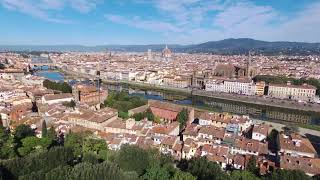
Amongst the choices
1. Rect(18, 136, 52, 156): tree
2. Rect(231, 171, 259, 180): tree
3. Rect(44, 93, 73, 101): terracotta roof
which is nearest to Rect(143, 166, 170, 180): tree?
Rect(231, 171, 259, 180): tree

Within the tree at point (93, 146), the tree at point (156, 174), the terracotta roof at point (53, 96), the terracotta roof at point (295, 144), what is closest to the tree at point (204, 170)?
the tree at point (156, 174)

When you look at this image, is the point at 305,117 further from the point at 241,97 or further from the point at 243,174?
the point at 243,174

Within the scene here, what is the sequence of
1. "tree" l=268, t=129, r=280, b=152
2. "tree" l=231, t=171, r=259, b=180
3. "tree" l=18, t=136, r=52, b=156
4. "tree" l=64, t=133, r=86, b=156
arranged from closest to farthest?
"tree" l=231, t=171, r=259, b=180, "tree" l=18, t=136, r=52, b=156, "tree" l=64, t=133, r=86, b=156, "tree" l=268, t=129, r=280, b=152

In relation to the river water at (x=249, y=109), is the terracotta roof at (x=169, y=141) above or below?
above

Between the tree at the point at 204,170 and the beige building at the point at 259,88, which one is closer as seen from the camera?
the tree at the point at 204,170

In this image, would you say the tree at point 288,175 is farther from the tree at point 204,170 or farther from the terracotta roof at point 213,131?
the terracotta roof at point 213,131

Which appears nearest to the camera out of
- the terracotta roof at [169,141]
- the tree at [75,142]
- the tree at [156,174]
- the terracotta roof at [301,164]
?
the tree at [156,174]

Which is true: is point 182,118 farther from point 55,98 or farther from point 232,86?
point 232,86

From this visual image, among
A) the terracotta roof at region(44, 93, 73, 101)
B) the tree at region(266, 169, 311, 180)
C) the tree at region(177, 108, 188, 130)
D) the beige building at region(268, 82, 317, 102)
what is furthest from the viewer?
the beige building at region(268, 82, 317, 102)

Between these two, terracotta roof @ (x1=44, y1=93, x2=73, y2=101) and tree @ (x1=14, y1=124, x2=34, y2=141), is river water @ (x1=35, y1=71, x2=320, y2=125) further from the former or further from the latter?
tree @ (x1=14, y1=124, x2=34, y2=141)
